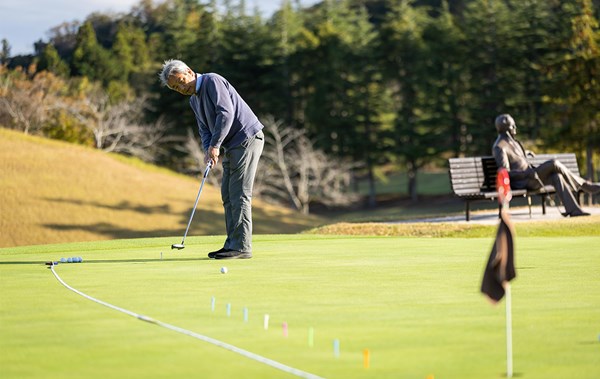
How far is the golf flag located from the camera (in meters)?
4.58

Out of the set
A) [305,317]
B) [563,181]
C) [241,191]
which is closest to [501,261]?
[305,317]

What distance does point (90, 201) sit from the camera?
46188mm

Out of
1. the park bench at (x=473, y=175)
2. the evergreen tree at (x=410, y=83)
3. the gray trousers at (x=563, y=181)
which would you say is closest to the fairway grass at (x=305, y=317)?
the gray trousers at (x=563, y=181)

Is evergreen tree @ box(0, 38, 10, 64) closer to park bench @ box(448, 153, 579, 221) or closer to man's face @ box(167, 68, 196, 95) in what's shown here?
park bench @ box(448, 153, 579, 221)

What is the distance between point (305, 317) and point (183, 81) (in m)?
5.40

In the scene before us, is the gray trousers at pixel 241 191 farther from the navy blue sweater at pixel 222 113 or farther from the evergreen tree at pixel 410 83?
the evergreen tree at pixel 410 83

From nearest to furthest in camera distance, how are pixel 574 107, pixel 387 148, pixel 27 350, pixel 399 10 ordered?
1. pixel 27 350
2. pixel 574 107
3. pixel 387 148
4. pixel 399 10

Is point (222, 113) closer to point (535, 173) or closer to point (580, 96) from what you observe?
point (535, 173)

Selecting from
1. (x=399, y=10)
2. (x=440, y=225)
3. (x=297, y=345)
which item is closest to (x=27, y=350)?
(x=297, y=345)

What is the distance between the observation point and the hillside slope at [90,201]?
140 ft

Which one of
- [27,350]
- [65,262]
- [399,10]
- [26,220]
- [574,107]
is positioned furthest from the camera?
[399,10]

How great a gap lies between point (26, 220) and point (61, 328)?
37960mm

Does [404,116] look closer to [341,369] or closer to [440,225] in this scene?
[440,225]

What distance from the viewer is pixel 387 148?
7538 centimetres
